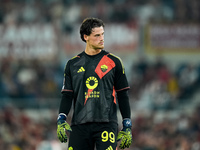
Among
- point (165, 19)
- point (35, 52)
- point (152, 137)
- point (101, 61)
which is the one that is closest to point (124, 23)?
point (165, 19)

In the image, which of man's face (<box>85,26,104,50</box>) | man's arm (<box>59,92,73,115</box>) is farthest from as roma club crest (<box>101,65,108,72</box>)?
man's arm (<box>59,92,73,115</box>)

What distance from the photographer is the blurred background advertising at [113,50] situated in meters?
19.6

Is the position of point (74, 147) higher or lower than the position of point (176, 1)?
lower

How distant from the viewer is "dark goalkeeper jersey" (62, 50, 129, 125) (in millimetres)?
7566

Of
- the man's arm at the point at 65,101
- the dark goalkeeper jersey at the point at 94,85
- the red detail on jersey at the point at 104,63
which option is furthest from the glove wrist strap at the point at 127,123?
the man's arm at the point at 65,101

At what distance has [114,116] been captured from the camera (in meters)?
7.68

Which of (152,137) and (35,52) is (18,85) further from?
(152,137)

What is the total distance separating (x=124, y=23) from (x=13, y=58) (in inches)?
163

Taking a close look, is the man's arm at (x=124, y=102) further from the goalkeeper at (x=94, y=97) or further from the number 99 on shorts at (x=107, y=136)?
the number 99 on shorts at (x=107, y=136)

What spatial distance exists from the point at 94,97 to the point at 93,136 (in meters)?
Answer: 0.47

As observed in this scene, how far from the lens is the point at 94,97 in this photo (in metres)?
7.58

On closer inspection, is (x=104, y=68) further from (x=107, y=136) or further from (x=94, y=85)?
(x=107, y=136)

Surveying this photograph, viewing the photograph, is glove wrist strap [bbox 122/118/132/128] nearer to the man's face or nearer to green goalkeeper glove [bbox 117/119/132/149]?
green goalkeeper glove [bbox 117/119/132/149]

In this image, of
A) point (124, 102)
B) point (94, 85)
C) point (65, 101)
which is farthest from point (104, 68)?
point (65, 101)
